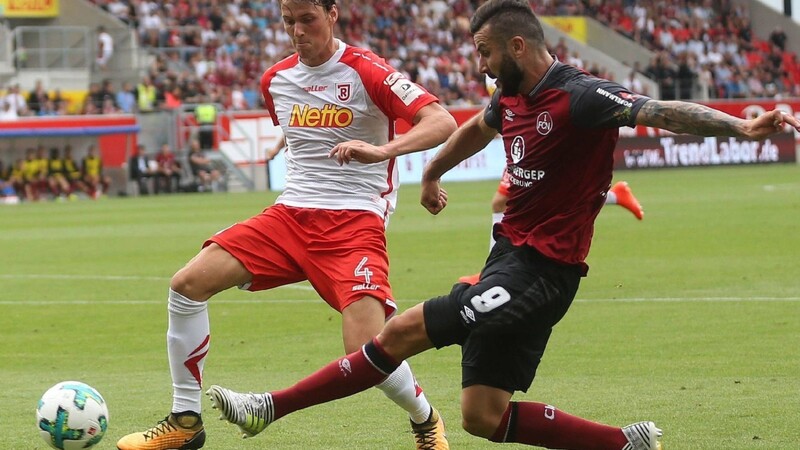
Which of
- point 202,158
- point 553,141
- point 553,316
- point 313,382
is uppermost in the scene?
point 553,141

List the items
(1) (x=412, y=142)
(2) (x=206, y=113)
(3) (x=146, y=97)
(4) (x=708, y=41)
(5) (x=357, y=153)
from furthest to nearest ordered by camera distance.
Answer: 1. (4) (x=708, y=41)
2. (3) (x=146, y=97)
3. (2) (x=206, y=113)
4. (1) (x=412, y=142)
5. (5) (x=357, y=153)

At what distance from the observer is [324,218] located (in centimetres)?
686

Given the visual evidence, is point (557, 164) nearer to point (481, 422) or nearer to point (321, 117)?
point (481, 422)

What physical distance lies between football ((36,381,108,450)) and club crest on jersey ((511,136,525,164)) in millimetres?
2285

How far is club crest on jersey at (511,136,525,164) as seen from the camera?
18.8 ft

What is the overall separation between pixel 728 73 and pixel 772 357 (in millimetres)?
40871

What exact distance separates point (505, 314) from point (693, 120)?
1053 millimetres

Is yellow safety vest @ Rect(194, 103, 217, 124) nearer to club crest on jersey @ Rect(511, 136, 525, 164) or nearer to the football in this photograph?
the football

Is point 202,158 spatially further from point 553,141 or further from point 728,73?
point 553,141

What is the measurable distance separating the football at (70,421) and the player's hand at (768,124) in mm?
3246

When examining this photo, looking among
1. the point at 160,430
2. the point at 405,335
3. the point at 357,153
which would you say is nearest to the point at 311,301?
the point at 160,430

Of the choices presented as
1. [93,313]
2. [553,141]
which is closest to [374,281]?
[553,141]

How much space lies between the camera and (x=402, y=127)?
3312cm

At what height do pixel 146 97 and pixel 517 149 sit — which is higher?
pixel 517 149
